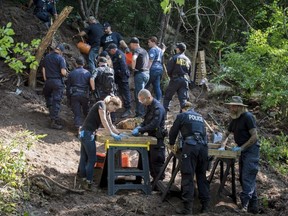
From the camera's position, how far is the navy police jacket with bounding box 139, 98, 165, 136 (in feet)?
30.9

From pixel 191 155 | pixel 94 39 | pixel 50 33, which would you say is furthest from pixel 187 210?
pixel 94 39

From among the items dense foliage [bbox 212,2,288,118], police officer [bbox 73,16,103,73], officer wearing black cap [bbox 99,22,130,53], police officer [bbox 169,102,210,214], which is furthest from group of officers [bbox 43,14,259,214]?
dense foliage [bbox 212,2,288,118]

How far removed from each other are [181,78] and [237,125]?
12.3 ft

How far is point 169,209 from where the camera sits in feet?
28.6

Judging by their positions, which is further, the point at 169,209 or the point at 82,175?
the point at 82,175

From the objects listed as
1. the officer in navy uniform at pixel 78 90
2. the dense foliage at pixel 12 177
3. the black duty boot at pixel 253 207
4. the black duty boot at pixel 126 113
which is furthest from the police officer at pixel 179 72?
the dense foliage at pixel 12 177

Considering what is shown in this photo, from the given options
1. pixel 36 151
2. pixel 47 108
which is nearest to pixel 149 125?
pixel 36 151

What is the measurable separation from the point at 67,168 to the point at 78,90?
2.60 m

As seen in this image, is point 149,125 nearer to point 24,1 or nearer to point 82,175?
point 82,175

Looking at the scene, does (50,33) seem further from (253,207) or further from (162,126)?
(253,207)

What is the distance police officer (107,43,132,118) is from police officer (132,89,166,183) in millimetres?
3761

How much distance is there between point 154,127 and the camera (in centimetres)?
944

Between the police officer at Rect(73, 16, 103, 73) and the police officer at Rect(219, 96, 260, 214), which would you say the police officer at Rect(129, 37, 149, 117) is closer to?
the police officer at Rect(73, 16, 103, 73)

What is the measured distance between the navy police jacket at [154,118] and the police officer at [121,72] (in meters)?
3.86
